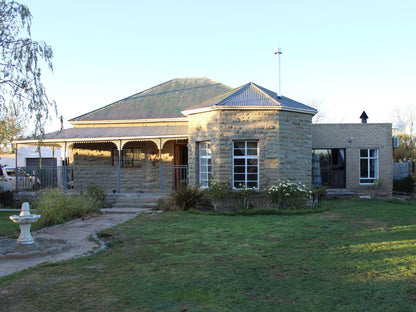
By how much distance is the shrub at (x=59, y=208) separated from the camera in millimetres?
11024

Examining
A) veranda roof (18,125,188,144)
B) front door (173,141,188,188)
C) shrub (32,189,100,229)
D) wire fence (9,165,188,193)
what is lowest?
shrub (32,189,100,229)

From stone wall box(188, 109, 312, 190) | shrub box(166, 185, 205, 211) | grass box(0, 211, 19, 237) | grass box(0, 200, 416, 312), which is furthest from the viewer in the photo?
stone wall box(188, 109, 312, 190)

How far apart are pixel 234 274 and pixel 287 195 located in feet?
27.1

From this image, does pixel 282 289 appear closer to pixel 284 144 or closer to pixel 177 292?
pixel 177 292

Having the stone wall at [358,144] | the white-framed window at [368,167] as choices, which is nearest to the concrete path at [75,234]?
the stone wall at [358,144]

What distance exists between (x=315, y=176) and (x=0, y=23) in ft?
48.1

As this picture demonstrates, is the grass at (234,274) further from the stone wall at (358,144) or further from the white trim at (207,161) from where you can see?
the stone wall at (358,144)

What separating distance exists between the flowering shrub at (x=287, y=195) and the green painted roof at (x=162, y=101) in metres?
6.81

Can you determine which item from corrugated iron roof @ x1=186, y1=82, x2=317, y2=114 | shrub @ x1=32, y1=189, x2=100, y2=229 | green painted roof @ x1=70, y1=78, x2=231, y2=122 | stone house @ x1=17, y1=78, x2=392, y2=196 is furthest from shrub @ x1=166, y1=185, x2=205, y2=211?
green painted roof @ x1=70, y1=78, x2=231, y2=122

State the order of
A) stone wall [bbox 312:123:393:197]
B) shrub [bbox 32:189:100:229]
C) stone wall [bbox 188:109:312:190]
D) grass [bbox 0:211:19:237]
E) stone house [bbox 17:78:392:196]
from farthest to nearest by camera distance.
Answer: stone wall [bbox 312:123:393:197] < stone house [bbox 17:78:392:196] < stone wall [bbox 188:109:312:190] < shrub [bbox 32:189:100:229] < grass [bbox 0:211:19:237]

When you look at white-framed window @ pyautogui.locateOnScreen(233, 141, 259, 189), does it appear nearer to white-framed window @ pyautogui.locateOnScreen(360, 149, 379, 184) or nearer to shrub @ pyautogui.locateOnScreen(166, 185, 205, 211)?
shrub @ pyautogui.locateOnScreen(166, 185, 205, 211)

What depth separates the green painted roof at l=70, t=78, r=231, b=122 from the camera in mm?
19625

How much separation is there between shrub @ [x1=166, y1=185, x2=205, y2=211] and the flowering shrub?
232 cm

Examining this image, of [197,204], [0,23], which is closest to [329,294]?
[0,23]
